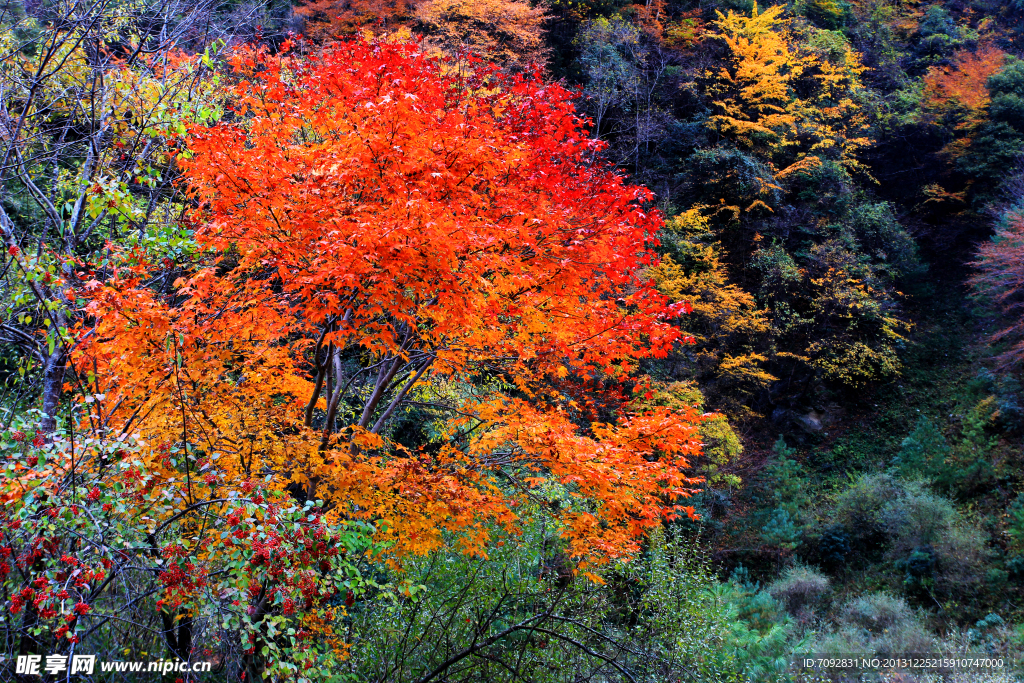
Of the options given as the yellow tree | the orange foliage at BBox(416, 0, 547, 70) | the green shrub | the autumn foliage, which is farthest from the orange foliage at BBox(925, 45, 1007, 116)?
the green shrub

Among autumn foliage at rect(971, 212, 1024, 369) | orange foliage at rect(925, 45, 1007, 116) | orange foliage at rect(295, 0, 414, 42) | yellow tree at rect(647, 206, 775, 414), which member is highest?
orange foliage at rect(925, 45, 1007, 116)

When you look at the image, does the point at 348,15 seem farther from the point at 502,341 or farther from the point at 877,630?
the point at 877,630

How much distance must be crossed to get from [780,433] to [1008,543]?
6198 millimetres

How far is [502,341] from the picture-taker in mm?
6918

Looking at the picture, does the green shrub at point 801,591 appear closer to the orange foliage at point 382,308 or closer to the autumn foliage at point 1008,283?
the autumn foliage at point 1008,283

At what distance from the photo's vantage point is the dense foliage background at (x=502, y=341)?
178 inches

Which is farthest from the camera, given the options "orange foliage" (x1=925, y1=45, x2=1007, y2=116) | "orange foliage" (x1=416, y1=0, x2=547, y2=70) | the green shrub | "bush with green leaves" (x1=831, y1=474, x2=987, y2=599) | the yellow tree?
"orange foliage" (x1=925, y1=45, x2=1007, y2=116)

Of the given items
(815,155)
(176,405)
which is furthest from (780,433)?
(176,405)

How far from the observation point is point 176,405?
197 inches

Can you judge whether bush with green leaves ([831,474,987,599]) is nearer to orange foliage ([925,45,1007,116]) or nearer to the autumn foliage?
the autumn foliage

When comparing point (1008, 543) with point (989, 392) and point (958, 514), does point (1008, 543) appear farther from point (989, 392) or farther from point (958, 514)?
point (989, 392)

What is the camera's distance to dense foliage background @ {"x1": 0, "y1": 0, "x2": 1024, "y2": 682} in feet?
14.8

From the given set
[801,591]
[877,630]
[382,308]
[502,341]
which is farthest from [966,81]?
[382,308]

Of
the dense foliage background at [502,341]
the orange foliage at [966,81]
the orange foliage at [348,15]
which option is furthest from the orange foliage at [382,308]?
the orange foliage at [966,81]
